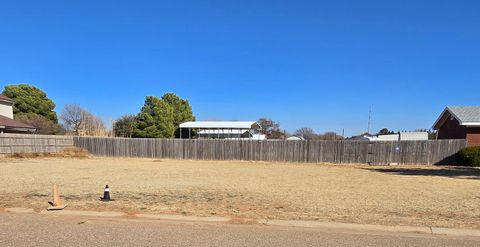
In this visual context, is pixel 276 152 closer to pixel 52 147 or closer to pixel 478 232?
pixel 52 147

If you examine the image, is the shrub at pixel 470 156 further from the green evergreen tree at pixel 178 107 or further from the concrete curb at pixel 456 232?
the green evergreen tree at pixel 178 107

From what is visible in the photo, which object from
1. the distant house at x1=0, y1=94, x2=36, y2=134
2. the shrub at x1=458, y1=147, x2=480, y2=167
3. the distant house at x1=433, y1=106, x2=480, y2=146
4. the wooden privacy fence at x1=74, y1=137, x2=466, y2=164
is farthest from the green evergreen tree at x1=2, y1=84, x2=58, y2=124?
the shrub at x1=458, y1=147, x2=480, y2=167

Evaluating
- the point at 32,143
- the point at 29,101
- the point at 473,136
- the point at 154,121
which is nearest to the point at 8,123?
the point at 32,143

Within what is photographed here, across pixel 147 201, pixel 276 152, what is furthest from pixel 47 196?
pixel 276 152

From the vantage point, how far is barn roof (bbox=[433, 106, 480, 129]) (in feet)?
86.3

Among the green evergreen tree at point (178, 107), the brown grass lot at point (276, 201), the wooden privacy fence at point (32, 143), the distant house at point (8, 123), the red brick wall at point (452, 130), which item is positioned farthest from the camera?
the green evergreen tree at point (178, 107)

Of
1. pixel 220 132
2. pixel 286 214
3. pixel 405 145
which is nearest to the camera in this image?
pixel 286 214

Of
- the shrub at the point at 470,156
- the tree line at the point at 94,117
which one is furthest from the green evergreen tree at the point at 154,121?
the shrub at the point at 470,156

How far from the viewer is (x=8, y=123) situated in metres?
29.2

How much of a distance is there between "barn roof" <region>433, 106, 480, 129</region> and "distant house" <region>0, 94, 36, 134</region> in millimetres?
32904

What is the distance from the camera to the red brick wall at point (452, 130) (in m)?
27.4

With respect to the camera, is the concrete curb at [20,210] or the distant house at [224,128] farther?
the distant house at [224,128]

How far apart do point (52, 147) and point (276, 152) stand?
17054mm

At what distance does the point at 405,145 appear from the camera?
26438 mm
